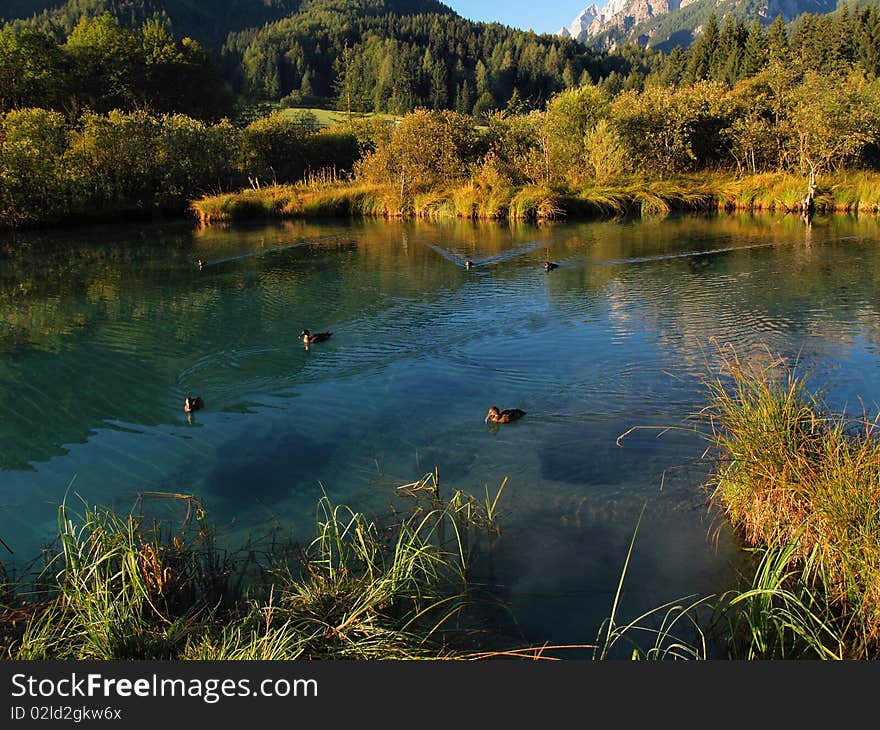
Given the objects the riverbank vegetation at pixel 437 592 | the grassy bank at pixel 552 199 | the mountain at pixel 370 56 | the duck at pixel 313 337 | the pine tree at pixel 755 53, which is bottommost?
the riverbank vegetation at pixel 437 592

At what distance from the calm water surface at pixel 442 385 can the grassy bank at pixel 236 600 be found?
521 mm

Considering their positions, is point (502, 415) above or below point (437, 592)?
above

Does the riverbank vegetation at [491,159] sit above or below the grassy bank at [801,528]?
above

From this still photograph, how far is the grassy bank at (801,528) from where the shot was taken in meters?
4.18

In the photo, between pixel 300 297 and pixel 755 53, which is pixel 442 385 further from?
pixel 755 53

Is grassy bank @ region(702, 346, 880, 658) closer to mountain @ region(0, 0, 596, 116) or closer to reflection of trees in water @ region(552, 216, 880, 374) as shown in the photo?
reflection of trees in water @ region(552, 216, 880, 374)

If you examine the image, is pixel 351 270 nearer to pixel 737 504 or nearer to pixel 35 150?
pixel 737 504

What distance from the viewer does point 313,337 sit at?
1270 cm

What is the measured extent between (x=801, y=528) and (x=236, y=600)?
4055 mm

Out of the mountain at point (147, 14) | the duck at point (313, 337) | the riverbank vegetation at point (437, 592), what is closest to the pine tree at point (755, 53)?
the duck at point (313, 337)

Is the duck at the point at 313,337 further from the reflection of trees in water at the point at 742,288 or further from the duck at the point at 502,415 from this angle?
the reflection of trees in water at the point at 742,288

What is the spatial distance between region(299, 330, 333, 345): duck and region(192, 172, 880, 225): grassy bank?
2269 cm

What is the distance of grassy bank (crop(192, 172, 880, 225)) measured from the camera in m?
33.3

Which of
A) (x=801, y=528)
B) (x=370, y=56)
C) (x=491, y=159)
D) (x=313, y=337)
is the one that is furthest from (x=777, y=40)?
(x=801, y=528)
